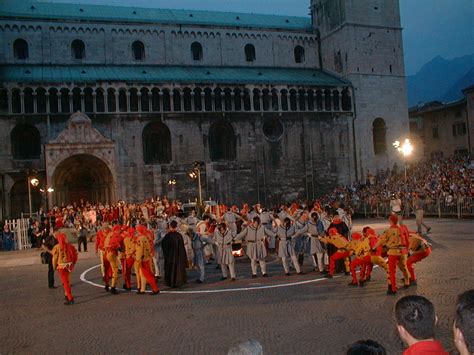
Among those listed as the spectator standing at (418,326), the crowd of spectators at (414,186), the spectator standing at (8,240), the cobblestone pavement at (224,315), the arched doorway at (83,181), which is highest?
the arched doorway at (83,181)

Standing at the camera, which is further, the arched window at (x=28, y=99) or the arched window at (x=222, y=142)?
the arched window at (x=222, y=142)

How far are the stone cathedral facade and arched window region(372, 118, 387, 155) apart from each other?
10 centimetres

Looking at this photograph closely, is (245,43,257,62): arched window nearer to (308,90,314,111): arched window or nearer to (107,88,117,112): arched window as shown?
(308,90,314,111): arched window

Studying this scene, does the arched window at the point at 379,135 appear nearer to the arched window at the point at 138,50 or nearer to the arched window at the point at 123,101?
the arched window at the point at 138,50

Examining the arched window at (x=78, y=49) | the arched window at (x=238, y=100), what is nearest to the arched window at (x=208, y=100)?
the arched window at (x=238, y=100)

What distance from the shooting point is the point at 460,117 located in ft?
176

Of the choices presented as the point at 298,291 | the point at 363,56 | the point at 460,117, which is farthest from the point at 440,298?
the point at 460,117

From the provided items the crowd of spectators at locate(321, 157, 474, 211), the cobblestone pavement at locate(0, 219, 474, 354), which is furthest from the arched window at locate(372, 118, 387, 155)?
the cobblestone pavement at locate(0, 219, 474, 354)

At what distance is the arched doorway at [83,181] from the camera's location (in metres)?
39.6

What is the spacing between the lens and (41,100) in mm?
39344

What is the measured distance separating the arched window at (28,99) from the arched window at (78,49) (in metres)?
7.29

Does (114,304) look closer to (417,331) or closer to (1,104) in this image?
(417,331)

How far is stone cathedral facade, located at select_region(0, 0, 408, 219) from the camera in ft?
129

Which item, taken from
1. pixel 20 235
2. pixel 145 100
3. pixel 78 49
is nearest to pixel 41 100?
pixel 145 100
